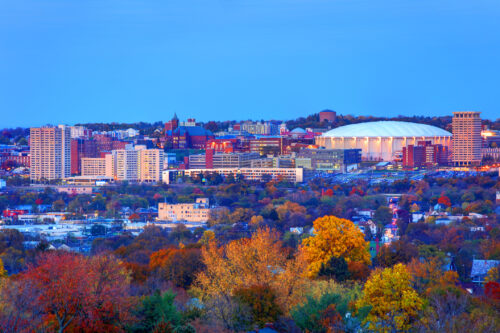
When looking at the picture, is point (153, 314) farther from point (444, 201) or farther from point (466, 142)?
point (466, 142)

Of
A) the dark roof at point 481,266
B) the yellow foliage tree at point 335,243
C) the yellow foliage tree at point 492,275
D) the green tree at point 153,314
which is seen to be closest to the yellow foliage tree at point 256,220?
the dark roof at point 481,266

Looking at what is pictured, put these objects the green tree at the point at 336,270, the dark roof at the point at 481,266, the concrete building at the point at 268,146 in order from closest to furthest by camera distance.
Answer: the green tree at the point at 336,270 < the dark roof at the point at 481,266 < the concrete building at the point at 268,146

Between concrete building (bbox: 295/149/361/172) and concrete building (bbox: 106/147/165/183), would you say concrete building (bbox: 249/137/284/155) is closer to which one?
concrete building (bbox: 295/149/361/172)

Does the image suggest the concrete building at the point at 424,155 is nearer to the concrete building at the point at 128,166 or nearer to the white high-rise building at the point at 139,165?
the white high-rise building at the point at 139,165

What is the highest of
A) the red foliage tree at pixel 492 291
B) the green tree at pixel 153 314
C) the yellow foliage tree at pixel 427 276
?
the green tree at pixel 153 314

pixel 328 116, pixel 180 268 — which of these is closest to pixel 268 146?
pixel 328 116

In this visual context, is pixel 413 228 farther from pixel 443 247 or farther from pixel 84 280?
pixel 84 280

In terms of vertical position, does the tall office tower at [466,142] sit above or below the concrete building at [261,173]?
above
